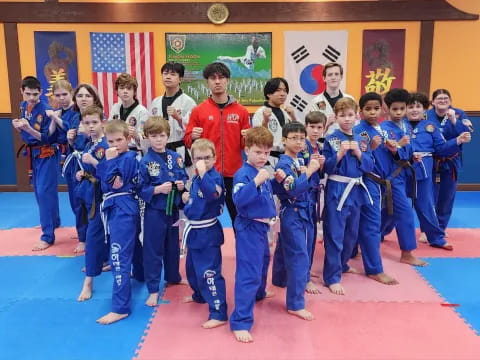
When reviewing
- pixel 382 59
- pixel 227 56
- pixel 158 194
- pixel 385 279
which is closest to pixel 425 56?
pixel 382 59

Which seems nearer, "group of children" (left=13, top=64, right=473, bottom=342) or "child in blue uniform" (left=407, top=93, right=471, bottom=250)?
"group of children" (left=13, top=64, right=473, bottom=342)

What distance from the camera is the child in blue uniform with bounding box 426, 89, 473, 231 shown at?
5.11 m

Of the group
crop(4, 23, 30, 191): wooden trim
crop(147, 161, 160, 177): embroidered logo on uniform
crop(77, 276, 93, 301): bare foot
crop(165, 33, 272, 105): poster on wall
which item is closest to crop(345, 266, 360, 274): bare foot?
crop(147, 161, 160, 177): embroidered logo on uniform

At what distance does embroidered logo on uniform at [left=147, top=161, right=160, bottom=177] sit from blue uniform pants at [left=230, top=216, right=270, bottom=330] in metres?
0.82

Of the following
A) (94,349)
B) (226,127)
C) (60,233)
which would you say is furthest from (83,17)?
(94,349)

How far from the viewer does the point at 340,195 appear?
3.66m

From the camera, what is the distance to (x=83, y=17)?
7.58 m

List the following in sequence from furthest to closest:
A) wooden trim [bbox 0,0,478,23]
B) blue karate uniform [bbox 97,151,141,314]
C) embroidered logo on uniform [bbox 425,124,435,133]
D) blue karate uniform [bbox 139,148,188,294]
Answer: wooden trim [bbox 0,0,478,23] < embroidered logo on uniform [bbox 425,124,435,133] < blue karate uniform [bbox 139,148,188,294] < blue karate uniform [bbox 97,151,141,314]

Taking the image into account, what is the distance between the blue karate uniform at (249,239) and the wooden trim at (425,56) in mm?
5890

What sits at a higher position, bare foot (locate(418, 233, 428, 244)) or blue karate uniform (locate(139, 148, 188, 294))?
blue karate uniform (locate(139, 148, 188, 294))

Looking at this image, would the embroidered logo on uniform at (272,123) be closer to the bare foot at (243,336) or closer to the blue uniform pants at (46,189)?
the bare foot at (243,336)

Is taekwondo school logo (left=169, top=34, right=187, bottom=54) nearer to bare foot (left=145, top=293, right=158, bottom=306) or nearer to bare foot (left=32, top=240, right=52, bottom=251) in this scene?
bare foot (left=32, top=240, right=52, bottom=251)

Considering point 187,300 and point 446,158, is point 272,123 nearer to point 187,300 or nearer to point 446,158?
point 187,300

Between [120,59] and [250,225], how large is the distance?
18.9 feet
